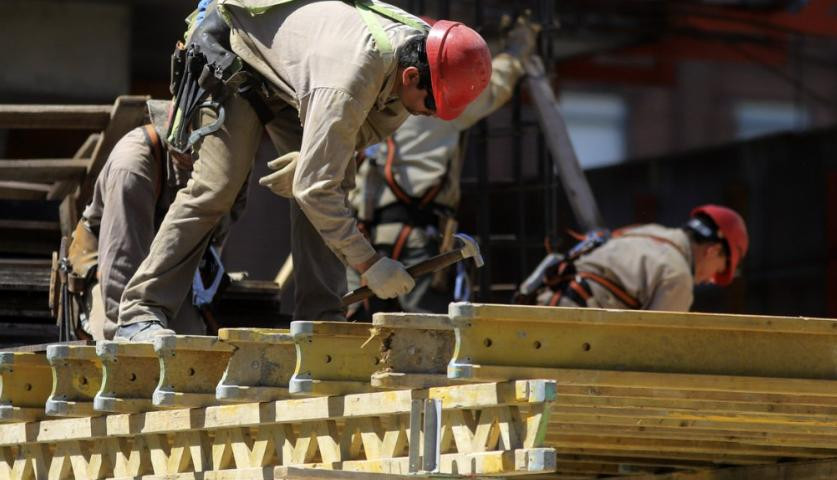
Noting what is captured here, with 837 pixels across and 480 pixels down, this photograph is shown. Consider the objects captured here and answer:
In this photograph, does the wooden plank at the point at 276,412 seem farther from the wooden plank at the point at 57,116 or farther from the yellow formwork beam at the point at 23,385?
the wooden plank at the point at 57,116

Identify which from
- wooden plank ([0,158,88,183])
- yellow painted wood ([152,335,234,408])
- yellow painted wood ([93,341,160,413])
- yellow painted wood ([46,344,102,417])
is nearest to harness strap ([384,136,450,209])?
wooden plank ([0,158,88,183])

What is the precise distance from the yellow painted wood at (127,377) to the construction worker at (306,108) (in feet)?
1.12

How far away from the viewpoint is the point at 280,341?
573 cm

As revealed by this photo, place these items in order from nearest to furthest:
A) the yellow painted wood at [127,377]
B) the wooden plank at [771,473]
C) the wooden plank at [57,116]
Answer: the yellow painted wood at [127,377] → the wooden plank at [771,473] → the wooden plank at [57,116]

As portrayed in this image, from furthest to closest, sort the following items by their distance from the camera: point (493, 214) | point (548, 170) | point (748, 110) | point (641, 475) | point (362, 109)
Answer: point (748, 110), point (493, 214), point (548, 170), point (641, 475), point (362, 109)

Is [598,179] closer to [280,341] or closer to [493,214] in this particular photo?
[493,214]

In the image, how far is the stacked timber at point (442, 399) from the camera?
5082 mm

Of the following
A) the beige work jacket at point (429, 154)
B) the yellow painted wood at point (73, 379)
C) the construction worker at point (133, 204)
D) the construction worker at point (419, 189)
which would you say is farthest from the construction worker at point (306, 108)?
the beige work jacket at point (429, 154)

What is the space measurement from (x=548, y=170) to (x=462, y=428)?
6.58 metres

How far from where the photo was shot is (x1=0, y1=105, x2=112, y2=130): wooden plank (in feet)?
27.9

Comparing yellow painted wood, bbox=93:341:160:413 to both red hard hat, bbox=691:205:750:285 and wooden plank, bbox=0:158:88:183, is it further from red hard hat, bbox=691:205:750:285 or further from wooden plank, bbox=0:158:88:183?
red hard hat, bbox=691:205:750:285

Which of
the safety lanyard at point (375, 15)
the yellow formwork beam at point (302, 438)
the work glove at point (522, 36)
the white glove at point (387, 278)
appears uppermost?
the work glove at point (522, 36)

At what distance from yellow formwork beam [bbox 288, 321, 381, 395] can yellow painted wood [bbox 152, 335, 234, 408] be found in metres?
0.47

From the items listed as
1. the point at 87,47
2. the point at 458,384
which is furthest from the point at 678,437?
the point at 87,47
